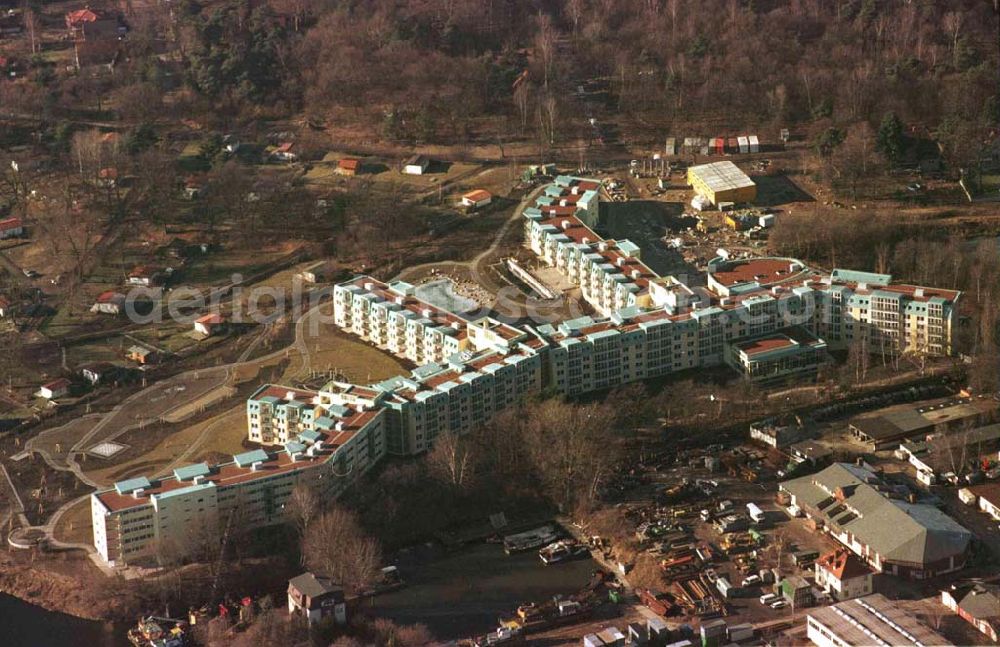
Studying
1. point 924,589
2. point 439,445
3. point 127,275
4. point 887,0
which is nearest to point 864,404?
point 924,589

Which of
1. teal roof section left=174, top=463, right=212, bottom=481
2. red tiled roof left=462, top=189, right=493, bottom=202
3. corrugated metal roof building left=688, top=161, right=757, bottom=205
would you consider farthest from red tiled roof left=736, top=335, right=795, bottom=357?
teal roof section left=174, top=463, right=212, bottom=481

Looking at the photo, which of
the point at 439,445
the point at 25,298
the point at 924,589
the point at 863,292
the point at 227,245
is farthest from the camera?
the point at 227,245

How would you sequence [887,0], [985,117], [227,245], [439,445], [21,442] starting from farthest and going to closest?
1. [887,0]
2. [985,117]
3. [227,245]
4. [21,442]
5. [439,445]

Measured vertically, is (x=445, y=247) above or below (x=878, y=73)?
below

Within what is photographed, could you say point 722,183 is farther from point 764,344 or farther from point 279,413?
point 279,413

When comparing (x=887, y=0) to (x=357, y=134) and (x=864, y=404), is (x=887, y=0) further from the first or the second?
(x=864, y=404)
